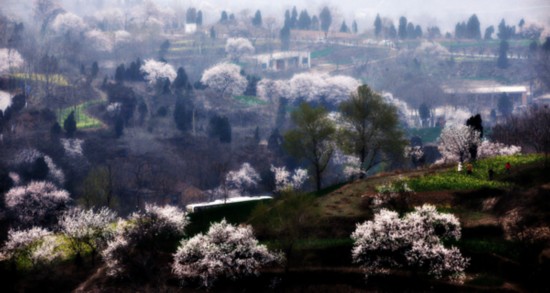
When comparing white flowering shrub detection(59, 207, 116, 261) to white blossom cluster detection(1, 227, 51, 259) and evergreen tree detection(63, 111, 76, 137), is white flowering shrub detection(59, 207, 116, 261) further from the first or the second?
evergreen tree detection(63, 111, 76, 137)

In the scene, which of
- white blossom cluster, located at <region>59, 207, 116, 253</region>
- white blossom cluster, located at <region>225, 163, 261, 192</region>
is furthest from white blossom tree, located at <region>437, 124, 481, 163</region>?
white blossom cluster, located at <region>225, 163, 261, 192</region>

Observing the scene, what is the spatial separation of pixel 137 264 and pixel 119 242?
4.71 m

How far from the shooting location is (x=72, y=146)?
155500mm

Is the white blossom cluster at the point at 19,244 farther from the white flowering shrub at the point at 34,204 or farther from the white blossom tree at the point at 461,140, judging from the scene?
the white blossom tree at the point at 461,140

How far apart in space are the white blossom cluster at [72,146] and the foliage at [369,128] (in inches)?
3953

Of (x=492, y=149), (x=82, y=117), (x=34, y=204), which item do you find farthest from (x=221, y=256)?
(x=82, y=117)

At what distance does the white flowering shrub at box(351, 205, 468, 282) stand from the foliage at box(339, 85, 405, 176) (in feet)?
80.8

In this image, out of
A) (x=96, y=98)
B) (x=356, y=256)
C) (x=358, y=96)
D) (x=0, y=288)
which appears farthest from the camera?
(x=96, y=98)

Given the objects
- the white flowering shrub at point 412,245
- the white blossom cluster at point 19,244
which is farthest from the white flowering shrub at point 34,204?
the white flowering shrub at point 412,245

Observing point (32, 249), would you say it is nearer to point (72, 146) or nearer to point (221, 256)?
point (221, 256)

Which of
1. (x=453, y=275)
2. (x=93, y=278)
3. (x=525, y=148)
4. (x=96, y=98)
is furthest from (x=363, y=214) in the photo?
→ (x=96, y=98)

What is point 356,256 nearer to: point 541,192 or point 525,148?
point 541,192

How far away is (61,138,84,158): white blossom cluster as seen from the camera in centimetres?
15338

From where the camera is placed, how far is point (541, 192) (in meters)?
49.4
